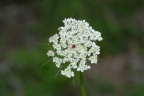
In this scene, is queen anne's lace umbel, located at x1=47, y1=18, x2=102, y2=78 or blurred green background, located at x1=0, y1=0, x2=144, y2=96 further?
blurred green background, located at x1=0, y1=0, x2=144, y2=96

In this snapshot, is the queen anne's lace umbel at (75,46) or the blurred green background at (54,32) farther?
the blurred green background at (54,32)

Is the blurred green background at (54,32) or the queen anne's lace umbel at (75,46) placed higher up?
the blurred green background at (54,32)

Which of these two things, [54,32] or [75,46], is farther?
[54,32]

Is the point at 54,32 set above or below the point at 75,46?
above

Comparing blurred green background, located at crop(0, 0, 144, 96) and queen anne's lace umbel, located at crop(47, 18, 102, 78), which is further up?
blurred green background, located at crop(0, 0, 144, 96)
